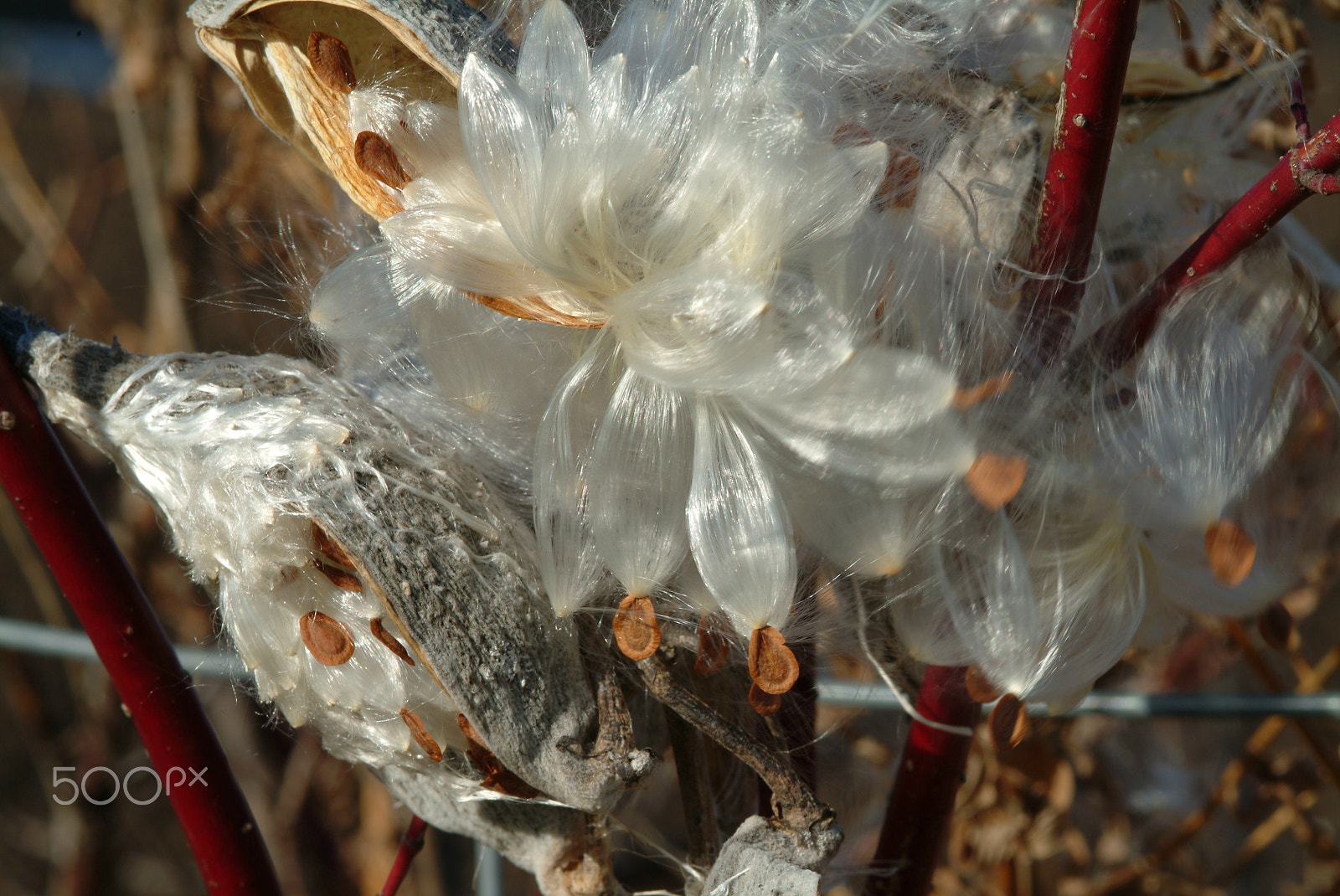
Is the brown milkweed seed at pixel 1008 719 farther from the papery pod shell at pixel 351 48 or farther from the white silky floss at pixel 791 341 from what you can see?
the papery pod shell at pixel 351 48

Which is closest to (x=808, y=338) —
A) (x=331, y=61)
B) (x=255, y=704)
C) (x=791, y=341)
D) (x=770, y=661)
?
(x=791, y=341)

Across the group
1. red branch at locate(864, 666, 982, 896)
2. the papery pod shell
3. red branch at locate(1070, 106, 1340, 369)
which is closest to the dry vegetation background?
red branch at locate(864, 666, 982, 896)

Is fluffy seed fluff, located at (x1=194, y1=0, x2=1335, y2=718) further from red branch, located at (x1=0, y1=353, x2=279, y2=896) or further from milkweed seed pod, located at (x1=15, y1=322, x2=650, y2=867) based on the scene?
red branch, located at (x1=0, y1=353, x2=279, y2=896)

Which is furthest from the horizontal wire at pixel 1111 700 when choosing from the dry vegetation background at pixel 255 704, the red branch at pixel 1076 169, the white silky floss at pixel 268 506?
the red branch at pixel 1076 169

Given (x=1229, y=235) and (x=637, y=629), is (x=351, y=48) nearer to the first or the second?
(x=637, y=629)

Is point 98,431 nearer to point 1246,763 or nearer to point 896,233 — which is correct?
point 896,233

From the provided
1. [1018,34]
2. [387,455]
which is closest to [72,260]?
[387,455]
